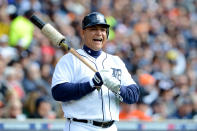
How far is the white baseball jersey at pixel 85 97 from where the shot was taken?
5.25 metres

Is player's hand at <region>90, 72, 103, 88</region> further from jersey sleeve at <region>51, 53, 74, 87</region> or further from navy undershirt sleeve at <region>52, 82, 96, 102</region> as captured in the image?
jersey sleeve at <region>51, 53, 74, 87</region>

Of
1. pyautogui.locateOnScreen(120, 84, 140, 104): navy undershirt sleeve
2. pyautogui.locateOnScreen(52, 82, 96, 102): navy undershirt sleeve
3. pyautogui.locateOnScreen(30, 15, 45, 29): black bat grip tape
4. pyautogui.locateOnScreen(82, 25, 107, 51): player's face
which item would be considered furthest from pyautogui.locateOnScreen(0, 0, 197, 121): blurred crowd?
pyautogui.locateOnScreen(52, 82, 96, 102): navy undershirt sleeve

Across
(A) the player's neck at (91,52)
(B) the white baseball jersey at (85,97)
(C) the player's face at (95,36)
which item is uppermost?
(C) the player's face at (95,36)

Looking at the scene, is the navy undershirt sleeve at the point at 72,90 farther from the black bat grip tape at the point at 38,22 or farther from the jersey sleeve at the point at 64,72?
the black bat grip tape at the point at 38,22

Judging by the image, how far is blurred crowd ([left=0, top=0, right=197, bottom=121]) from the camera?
8.76 m

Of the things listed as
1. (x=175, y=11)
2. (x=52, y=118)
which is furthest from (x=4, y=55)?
(x=175, y=11)

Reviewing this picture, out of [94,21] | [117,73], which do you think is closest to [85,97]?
[117,73]

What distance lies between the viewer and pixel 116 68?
5.48 meters

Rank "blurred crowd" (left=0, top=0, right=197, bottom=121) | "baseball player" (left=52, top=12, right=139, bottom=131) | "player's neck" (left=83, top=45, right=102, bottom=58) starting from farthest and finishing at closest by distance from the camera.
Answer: "blurred crowd" (left=0, top=0, right=197, bottom=121), "player's neck" (left=83, top=45, right=102, bottom=58), "baseball player" (left=52, top=12, right=139, bottom=131)

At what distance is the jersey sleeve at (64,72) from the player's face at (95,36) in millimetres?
225

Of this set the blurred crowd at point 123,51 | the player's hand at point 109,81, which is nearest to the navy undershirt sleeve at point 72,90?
the player's hand at point 109,81

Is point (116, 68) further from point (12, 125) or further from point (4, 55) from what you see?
point (4, 55)

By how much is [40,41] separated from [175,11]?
5303 mm

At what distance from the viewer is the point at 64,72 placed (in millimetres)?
5266
